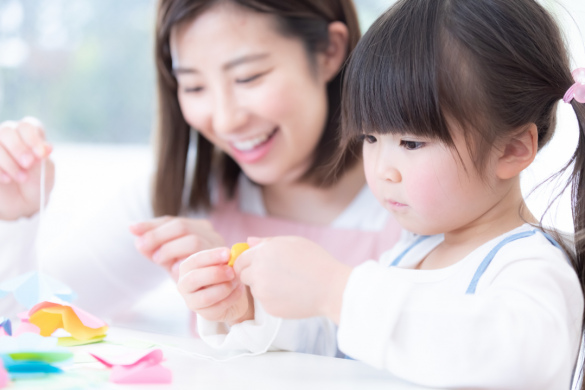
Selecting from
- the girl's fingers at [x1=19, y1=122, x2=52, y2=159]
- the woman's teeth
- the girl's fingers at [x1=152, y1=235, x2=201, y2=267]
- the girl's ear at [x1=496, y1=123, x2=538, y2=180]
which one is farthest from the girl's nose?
the girl's fingers at [x1=19, y1=122, x2=52, y2=159]

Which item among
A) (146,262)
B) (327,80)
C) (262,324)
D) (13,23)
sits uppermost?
(13,23)

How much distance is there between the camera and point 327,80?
1.17 m

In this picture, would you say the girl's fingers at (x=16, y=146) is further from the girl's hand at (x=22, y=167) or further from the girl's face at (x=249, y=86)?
the girl's face at (x=249, y=86)

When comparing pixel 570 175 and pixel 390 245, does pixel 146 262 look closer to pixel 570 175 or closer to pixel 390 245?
pixel 390 245

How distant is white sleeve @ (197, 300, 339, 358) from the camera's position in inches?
28.6

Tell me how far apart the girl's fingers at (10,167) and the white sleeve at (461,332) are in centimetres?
65

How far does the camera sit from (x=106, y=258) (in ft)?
4.07

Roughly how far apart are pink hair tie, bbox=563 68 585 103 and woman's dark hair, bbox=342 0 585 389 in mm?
12

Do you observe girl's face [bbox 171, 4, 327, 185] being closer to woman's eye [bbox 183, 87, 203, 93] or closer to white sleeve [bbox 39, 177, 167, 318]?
woman's eye [bbox 183, 87, 203, 93]

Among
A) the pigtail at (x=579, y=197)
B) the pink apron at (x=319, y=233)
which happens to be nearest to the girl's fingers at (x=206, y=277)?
the pigtail at (x=579, y=197)

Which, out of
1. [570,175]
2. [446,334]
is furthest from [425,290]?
[570,175]

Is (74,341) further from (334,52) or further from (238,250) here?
(334,52)

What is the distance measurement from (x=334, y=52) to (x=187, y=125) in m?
0.32

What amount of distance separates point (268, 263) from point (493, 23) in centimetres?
35
